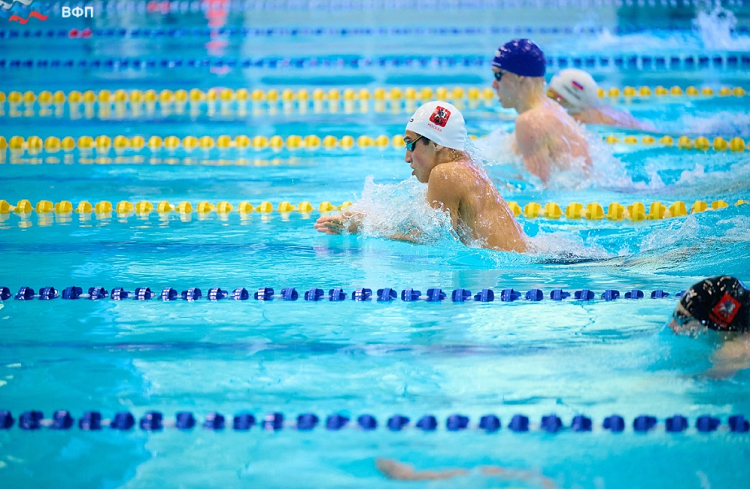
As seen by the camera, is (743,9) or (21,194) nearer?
(21,194)

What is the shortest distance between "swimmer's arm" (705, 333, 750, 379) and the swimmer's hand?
6.48ft

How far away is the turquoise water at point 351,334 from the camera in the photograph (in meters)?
2.81

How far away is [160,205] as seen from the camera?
5.81 meters

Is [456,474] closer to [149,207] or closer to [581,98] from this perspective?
[149,207]

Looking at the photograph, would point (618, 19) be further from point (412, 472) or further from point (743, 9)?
point (412, 472)

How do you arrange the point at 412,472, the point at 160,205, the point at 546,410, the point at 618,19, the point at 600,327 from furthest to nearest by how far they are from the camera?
the point at 618,19 < the point at 160,205 < the point at 600,327 < the point at 546,410 < the point at 412,472

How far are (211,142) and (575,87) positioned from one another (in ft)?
8.42

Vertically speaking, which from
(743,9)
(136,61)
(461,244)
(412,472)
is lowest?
(412,472)

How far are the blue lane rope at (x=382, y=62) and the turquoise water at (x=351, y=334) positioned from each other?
3235 millimetres

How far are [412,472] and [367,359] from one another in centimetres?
81

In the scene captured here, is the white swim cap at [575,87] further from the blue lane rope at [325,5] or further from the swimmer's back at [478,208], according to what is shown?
the blue lane rope at [325,5]

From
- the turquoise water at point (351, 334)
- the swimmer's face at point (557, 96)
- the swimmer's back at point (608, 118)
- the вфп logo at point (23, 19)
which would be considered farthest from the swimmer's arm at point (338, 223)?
the вфп logo at point (23, 19)

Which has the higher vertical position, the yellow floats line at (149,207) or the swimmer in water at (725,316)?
the yellow floats line at (149,207)

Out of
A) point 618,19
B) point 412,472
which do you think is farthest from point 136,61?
point 412,472
